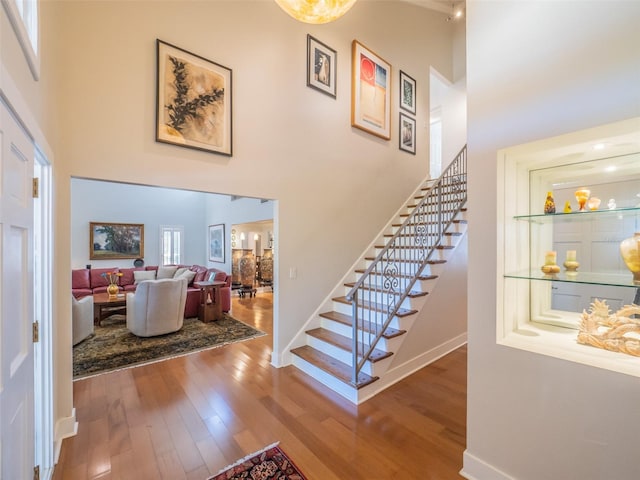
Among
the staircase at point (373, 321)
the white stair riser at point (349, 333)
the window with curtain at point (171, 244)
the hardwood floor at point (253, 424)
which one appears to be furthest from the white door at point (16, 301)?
the window with curtain at point (171, 244)

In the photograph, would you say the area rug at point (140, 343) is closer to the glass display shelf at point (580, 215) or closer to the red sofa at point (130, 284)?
the red sofa at point (130, 284)

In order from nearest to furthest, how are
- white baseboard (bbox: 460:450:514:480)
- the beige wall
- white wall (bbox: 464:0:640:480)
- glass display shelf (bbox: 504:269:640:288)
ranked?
1. white wall (bbox: 464:0:640:480)
2. glass display shelf (bbox: 504:269:640:288)
3. white baseboard (bbox: 460:450:514:480)
4. the beige wall

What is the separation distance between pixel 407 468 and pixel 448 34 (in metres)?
7.94

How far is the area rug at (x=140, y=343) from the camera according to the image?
11.1 ft

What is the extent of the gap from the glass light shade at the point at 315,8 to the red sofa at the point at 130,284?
4756mm

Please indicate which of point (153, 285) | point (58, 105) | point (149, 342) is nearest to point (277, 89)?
point (58, 105)

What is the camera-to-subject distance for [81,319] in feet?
12.9

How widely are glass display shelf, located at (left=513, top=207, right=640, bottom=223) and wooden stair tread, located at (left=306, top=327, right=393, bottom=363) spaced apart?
1.85 metres

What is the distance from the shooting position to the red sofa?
217 inches

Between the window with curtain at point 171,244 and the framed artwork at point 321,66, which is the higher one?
the framed artwork at point 321,66

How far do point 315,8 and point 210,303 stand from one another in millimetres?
4840

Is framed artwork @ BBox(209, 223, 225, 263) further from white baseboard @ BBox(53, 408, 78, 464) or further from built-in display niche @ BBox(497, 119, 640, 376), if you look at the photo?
built-in display niche @ BBox(497, 119, 640, 376)

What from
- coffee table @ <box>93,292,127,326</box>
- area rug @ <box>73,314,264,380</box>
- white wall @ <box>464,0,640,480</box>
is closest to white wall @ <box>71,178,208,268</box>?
coffee table @ <box>93,292,127,326</box>

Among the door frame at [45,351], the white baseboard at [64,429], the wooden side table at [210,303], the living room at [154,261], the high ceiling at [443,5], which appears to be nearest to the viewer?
the door frame at [45,351]
